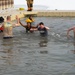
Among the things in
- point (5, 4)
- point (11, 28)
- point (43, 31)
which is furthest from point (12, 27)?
point (5, 4)

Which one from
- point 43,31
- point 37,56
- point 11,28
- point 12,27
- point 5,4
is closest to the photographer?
point 37,56

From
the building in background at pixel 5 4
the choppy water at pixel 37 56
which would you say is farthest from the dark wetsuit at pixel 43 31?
the building in background at pixel 5 4

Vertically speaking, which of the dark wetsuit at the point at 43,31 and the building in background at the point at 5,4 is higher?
the dark wetsuit at the point at 43,31

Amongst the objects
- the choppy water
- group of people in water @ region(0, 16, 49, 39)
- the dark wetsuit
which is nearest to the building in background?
group of people in water @ region(0, 16, 49, 39)

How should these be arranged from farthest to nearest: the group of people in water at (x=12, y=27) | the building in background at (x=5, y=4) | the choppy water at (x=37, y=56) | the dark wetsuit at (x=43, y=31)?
the building in background at (x=5, y=4)
the dark wetsuit at (x=43, y=31)
the group of people in water at (x=12, y=27)
the choppy water at (x=37, y=56)

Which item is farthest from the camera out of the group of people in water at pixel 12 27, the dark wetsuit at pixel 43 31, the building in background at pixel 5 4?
the building in background at pixel 5 4

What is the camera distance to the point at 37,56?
1508 centimetres

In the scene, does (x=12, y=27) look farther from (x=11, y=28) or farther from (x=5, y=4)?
(x=5, y=4)

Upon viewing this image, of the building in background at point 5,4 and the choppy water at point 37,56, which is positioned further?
the building in background at point 5,4

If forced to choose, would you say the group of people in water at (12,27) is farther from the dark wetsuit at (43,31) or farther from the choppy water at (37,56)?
the choppy water at (37,56)

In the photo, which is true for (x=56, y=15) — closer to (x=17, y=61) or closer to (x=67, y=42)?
(x=67, y=42)

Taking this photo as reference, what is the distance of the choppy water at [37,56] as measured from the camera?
12.6m

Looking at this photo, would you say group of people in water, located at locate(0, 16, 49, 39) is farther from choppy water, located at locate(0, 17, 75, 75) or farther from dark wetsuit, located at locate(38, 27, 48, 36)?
choppy water, located at locate(0, 17, 75, 75)

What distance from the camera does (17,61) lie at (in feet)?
46.4
